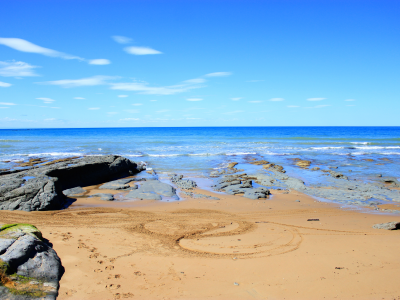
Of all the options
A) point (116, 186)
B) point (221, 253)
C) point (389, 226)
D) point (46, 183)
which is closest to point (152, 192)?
point (116, 186)

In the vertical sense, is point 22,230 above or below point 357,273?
above

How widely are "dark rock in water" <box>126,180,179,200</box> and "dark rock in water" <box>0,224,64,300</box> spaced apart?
573cm

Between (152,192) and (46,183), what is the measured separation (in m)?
3.93

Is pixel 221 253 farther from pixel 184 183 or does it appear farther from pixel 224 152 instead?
pixel 224 152

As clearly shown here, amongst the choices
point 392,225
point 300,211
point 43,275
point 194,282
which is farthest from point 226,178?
point 43,275

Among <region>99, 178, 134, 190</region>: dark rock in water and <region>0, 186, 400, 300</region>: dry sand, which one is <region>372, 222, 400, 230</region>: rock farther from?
<region>99, 178, 134, 190</region>: dark rock in water

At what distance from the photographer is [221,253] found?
17.3 ft

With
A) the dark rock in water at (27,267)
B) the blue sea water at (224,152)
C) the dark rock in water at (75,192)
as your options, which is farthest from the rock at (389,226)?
the dark rock in water at (75,192)

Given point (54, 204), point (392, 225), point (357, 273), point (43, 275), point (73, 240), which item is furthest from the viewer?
point (54, 204)

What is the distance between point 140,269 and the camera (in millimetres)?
4559

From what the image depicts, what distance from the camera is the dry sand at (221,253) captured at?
405 cm

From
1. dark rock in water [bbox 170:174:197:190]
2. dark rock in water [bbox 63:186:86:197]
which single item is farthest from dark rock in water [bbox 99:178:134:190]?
dark rock in water [bbox 170:174:197:190]

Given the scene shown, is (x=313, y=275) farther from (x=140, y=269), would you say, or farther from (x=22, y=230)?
(x=22, y=230)

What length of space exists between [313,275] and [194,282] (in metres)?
2.10
